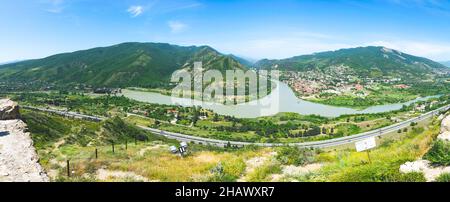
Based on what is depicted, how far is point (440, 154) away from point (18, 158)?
888cm

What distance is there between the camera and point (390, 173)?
5039 mm

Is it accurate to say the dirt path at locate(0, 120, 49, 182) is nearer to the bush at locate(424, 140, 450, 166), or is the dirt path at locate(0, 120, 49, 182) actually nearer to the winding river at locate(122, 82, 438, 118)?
the bush at locate(424, 140, 450, 166)

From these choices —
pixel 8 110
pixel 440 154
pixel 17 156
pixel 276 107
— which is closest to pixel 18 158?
pixel 17 156

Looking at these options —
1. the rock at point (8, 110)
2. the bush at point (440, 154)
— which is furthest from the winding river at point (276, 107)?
the bush at point (440, 154)

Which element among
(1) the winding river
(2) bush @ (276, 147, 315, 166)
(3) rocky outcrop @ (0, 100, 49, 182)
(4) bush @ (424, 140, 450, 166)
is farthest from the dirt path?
(1) the winding river

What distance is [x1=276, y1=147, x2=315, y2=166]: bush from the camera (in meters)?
8.30

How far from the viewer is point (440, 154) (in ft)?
18.5

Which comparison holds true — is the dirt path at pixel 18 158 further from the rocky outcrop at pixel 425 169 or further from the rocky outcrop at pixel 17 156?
the rocky outcrop at pixel 425 169

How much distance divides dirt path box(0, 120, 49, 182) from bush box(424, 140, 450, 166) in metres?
7.31

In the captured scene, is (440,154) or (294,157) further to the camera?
(294,157)

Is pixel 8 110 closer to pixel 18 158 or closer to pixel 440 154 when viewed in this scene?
pixel 18 158

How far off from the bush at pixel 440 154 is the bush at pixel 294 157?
9.81ft

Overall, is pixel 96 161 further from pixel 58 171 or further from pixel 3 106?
pixel 3 106
